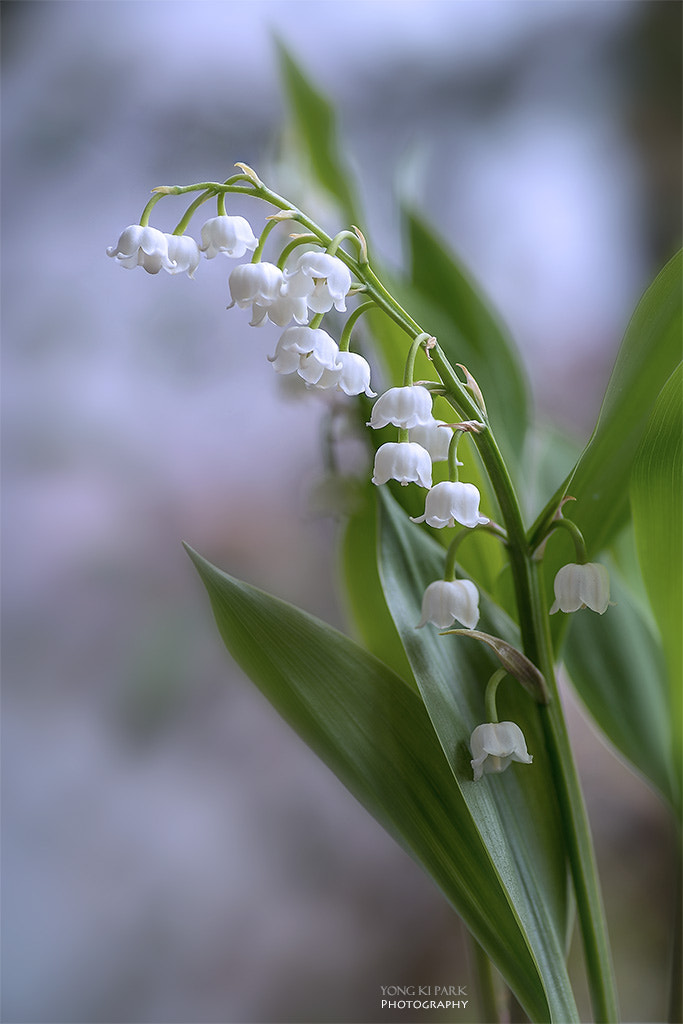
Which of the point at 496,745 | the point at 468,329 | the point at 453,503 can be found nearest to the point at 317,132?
the point at 468,329

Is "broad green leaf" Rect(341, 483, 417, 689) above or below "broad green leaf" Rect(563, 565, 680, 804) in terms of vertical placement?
above

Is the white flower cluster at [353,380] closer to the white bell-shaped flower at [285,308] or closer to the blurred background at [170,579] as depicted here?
the white bell-shaped flower at [285,308]

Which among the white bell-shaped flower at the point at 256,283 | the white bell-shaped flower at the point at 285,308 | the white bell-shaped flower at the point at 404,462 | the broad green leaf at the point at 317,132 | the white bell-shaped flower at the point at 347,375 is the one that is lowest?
the white bell-shaped flower at the point at 404,462

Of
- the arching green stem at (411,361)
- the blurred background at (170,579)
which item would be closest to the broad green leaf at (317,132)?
the blurred background at (170,579)

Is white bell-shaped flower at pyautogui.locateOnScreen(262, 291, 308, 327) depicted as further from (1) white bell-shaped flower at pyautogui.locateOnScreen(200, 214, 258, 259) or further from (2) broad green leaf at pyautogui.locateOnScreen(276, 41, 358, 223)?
(2) broad green leaf at pyautogui.locateOnScreen(276, 41, 358, 223)

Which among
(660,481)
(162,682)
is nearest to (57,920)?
(162,682)

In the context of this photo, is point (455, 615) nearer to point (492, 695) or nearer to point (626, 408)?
point (492, 695)

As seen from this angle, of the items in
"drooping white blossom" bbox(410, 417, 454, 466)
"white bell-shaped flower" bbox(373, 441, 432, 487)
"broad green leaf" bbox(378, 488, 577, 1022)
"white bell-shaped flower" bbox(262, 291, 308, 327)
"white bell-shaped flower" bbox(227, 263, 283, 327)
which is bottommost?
"broad green leaf" bbox(378, 488, 577, 1022)

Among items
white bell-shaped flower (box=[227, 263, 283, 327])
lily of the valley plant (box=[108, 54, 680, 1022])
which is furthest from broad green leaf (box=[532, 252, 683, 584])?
white bell-shaped flower (box=[227, 263, 283, 327])
